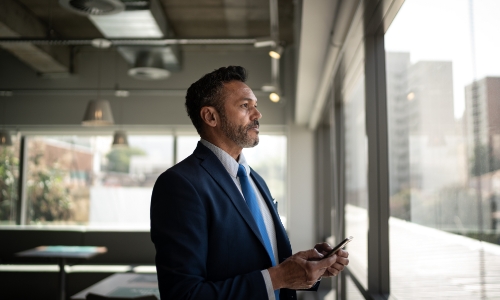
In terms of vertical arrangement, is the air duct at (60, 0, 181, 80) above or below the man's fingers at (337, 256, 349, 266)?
above

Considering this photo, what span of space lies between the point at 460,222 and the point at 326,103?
4289 mm

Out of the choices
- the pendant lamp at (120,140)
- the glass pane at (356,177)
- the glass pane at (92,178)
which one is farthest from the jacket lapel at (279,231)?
the glass pane at (92,178)

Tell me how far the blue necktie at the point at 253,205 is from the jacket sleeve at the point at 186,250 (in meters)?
0.19

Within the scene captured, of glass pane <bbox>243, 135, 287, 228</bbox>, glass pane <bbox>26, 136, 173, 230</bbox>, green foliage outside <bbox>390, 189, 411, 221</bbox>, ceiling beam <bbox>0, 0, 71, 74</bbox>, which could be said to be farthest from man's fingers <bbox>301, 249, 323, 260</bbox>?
glass pane <bbox>26, 136, 173, 230</bbox>

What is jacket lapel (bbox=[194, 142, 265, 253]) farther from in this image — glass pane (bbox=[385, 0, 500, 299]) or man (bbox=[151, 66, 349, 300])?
glass pane (bbox=[385, 0, 500, 299])

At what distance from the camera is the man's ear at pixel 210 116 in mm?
1709

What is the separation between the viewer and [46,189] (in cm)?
910

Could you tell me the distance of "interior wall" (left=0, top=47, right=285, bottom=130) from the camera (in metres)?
8.63

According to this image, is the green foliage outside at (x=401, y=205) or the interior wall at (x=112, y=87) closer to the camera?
the green foliage outside at (x=401, y=205)

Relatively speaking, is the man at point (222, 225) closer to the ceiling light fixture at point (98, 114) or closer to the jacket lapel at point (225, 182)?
the jacket lapel at point (225, 182)

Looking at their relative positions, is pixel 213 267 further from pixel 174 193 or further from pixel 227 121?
pixel 227 121

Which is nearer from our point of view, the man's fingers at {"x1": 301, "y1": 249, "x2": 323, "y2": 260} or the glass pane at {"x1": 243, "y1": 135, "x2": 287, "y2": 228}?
the man's fingers at {"x1": 301, "y1": 249, "x2": 323, "y2": 260}

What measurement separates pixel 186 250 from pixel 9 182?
29.1 ft

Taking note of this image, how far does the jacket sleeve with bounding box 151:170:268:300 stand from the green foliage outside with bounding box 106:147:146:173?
310 inches
